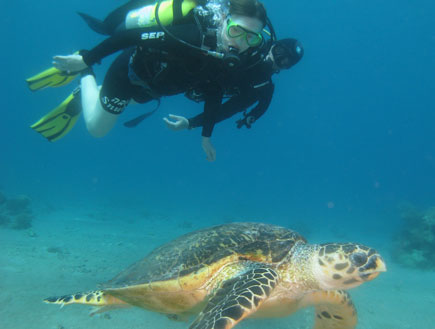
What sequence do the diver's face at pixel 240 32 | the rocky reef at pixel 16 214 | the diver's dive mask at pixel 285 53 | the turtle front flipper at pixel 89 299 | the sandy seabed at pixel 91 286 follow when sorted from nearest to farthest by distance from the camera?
the diver's face at pixel 240 32
the turtle front flipper at pixel 89 299
the sandy seabed at pixel 91 286
the diver's dive mask at pixel 285 53
the rocky reef at pixel 16 214

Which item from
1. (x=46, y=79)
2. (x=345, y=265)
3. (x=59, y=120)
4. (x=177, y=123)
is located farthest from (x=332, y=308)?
(x=46, y=79)

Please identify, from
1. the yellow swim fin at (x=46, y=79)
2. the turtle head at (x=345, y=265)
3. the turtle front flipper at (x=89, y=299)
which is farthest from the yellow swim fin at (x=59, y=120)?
the turtle head at (x=345, y=265)

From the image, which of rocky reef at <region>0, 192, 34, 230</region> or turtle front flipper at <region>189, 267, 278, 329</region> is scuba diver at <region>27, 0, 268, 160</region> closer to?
turtle front flipper at <region>189, 267, 278, 329</region>

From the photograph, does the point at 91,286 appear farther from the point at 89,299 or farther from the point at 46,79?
the point at 46,79

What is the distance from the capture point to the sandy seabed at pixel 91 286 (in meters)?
4.86

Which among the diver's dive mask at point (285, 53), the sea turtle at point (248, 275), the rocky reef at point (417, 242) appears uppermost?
the diver's dive mask at point (285, 53)

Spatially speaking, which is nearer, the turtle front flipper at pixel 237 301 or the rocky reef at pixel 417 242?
the turtle front flipper at pixel 237 301

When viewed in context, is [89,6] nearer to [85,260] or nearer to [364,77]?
[85,260]

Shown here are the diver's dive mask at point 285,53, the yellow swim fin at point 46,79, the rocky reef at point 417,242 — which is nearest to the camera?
the diver's dive mask at point 285,53

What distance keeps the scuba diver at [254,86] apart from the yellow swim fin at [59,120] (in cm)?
280

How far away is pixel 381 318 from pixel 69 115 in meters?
8.43

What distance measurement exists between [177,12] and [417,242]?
1471 cm

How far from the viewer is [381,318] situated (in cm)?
582

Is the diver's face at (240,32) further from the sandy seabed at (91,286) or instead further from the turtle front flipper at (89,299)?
the sandy seabed at (91,286)
